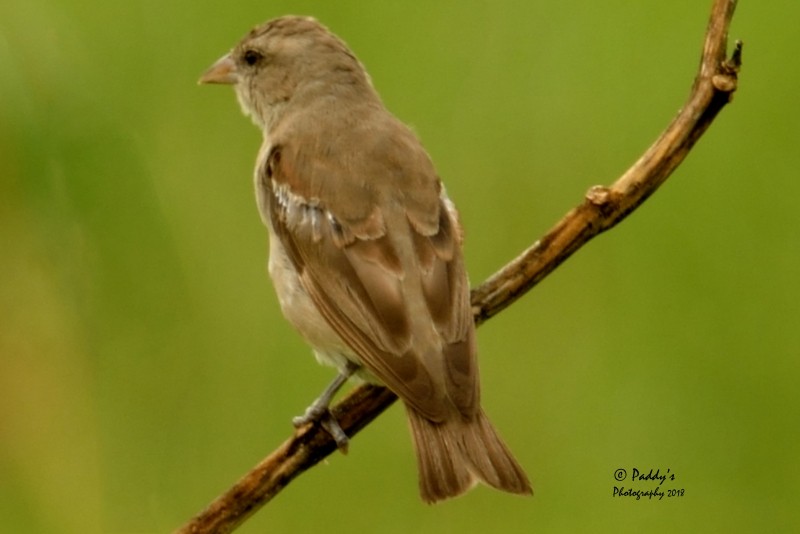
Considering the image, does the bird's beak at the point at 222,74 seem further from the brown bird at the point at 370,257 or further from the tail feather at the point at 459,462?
the tail feather at the point at 459,462

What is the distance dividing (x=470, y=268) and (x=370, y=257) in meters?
1.47

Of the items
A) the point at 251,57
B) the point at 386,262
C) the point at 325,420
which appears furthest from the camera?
the point at 251,57

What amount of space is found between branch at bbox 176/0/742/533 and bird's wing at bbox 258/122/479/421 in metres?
0.19

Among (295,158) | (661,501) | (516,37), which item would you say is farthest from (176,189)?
(661,501)

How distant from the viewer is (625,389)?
6.37 m

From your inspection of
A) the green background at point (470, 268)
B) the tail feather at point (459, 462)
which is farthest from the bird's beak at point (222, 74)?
the tail feather at point (459, 462)

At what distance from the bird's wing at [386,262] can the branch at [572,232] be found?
19 cm

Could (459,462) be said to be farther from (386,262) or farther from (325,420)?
(386,262)

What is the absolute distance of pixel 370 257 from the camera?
16.6ft

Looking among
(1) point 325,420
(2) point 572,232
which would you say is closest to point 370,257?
(1) point 325,420

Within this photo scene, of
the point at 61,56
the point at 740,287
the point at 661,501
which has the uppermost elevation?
the point at 61,56

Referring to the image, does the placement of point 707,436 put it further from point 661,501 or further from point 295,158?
point 295,158

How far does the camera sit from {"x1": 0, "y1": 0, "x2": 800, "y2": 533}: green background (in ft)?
17.3

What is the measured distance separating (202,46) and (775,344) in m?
2.85
